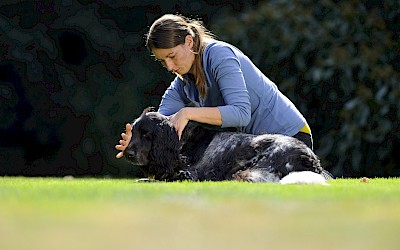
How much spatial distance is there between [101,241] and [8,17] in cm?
680

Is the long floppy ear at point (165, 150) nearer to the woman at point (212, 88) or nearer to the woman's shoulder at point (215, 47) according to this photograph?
the woman at point (212, 88)

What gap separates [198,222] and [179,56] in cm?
290

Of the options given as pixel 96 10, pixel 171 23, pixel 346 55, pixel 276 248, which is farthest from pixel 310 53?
pixel 276 248

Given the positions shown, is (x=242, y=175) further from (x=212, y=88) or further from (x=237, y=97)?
(x=212, y=88)

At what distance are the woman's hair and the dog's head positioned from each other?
20.1 inches

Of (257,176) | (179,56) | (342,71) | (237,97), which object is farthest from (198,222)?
(342,71)

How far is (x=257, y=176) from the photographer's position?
5.09 m

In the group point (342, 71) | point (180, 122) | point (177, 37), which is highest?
point (177, 37)

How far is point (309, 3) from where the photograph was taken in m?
8.29

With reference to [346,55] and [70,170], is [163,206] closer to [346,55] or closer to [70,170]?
[346,55]

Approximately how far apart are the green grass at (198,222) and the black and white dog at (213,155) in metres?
1.41

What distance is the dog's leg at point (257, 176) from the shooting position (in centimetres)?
507

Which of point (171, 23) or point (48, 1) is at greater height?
point (171, 23)

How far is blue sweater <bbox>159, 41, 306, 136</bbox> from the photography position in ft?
17.9
